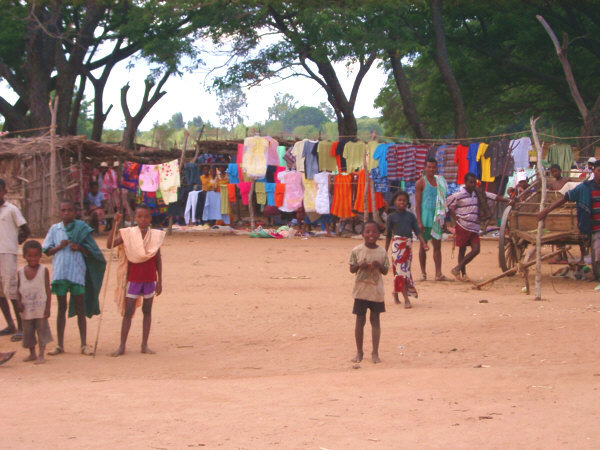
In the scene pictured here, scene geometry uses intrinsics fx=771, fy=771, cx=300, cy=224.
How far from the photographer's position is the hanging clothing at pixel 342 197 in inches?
782

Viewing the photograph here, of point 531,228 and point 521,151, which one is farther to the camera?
point 521,151

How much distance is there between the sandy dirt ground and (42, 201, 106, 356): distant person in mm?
380

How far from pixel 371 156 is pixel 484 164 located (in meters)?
2.85

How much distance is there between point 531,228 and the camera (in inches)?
462

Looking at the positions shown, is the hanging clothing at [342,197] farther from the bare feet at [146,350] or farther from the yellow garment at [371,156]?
the bare feet at [146,350]

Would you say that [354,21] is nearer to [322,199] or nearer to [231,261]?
[322,199]

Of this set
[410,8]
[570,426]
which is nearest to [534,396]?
[570,426]

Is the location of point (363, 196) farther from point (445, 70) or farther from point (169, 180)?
point (445, 70)

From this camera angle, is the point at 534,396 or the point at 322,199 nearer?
the point at 534,396

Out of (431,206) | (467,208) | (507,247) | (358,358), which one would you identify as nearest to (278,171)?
(507,247)

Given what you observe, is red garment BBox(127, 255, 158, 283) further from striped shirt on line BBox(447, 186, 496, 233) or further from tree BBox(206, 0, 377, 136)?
tree BBox(206, 0, 377, 136)

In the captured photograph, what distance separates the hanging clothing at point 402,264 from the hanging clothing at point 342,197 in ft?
33.5

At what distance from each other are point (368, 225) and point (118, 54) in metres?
25.2

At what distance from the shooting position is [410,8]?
2559 centimetres
